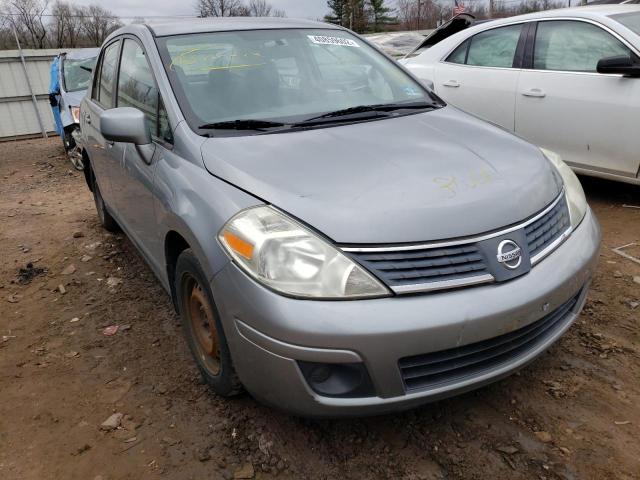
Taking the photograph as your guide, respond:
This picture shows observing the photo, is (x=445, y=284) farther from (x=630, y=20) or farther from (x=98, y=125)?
(x=630, y=20)

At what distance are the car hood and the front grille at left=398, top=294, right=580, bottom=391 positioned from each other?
0.40 meters

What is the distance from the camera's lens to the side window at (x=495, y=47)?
4.93 metres

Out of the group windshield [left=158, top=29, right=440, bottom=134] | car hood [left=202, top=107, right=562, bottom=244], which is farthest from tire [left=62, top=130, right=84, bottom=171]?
car hood [left=202, top=107, right=562, bottom=244]

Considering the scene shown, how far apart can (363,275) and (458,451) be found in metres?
0.86

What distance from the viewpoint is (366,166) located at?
217cm

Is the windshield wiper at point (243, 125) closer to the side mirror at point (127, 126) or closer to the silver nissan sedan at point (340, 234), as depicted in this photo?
the silver nissan sedan at point (340, 234)

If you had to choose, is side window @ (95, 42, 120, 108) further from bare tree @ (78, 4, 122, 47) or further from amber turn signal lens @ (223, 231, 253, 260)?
bare tree @ (78, 4, 122, 47)

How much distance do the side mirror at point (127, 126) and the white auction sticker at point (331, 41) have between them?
122 cm

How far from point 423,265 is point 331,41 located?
79.2 inches

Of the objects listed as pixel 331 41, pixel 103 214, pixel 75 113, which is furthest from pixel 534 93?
pixel 75 113

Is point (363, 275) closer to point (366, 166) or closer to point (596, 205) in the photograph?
point (366, 166)

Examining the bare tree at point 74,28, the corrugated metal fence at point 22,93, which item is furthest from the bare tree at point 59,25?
the corrugated metal fence at point 22,93

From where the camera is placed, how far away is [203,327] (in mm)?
2463

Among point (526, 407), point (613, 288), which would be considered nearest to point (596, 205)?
point (613, 288)
